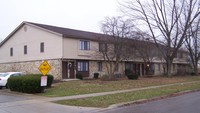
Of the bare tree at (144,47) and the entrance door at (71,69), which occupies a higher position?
the bare tree at (144,47)

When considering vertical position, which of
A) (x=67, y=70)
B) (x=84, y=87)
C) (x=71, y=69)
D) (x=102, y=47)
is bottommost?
(x=84, y=87)

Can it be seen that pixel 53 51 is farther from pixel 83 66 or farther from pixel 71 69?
pixel 83 66

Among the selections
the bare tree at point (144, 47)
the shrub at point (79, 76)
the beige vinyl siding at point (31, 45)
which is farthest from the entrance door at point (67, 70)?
the bare tree at point (144, 47)

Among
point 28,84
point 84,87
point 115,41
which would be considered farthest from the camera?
point 115,41

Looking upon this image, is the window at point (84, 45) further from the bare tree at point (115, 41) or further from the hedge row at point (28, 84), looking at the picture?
the hedge row at point (28, 84)

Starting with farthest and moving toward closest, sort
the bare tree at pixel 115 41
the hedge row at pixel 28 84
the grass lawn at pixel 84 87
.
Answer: the bare tree at pixel 115 41
the grass lawn at pixel 84 87
the hedge row at pixel 28 84

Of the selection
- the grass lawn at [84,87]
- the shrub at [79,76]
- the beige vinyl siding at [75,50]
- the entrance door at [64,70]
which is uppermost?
the beige vinyl siding at [75,50]

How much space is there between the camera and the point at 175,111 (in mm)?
11430

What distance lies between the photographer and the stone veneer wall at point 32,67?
110ft

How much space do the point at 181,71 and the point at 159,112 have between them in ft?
141

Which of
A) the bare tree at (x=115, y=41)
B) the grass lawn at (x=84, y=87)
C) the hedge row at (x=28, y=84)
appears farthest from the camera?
the bare tree at (x=115, y=41)

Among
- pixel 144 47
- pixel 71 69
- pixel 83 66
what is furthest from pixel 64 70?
pixel 144 47

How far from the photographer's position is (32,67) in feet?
125

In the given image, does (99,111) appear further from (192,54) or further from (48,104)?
(192,54)
